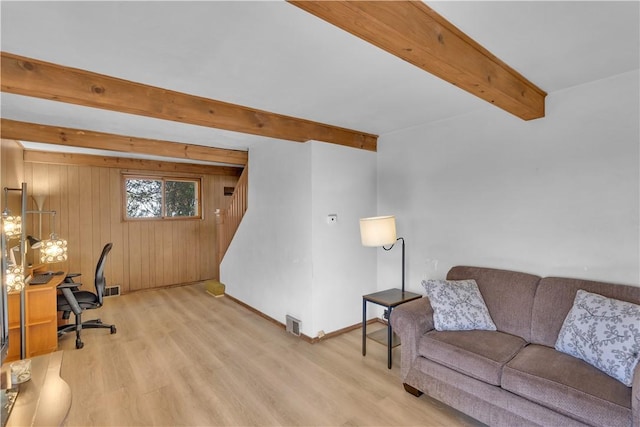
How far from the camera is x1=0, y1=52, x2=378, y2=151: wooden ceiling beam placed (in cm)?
181

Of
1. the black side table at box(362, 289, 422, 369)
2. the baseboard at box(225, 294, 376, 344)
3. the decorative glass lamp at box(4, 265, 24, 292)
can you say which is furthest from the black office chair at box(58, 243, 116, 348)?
the black side table at box(362, 289, 422, 369)

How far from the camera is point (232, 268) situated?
495 cm

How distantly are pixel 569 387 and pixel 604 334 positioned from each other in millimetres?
424

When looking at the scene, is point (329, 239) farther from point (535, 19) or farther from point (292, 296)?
point (535, 19)

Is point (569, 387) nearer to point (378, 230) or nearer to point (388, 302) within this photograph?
point (388, 302)

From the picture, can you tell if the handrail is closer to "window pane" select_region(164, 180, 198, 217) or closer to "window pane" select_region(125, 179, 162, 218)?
"window pane" select_region(164, 180, 198, 217)

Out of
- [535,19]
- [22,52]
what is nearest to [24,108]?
[22,52]

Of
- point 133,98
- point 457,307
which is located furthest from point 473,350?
point 133,98

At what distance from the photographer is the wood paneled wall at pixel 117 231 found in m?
4.69

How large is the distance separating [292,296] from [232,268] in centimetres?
167

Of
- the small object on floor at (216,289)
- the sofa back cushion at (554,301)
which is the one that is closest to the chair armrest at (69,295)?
the small object on floor at (216,289)

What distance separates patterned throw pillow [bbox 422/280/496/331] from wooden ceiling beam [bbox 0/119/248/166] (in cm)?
334

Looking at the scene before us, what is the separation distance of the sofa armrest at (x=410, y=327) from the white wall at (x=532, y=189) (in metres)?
0.83

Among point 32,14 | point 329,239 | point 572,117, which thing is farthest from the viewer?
point 329,239
